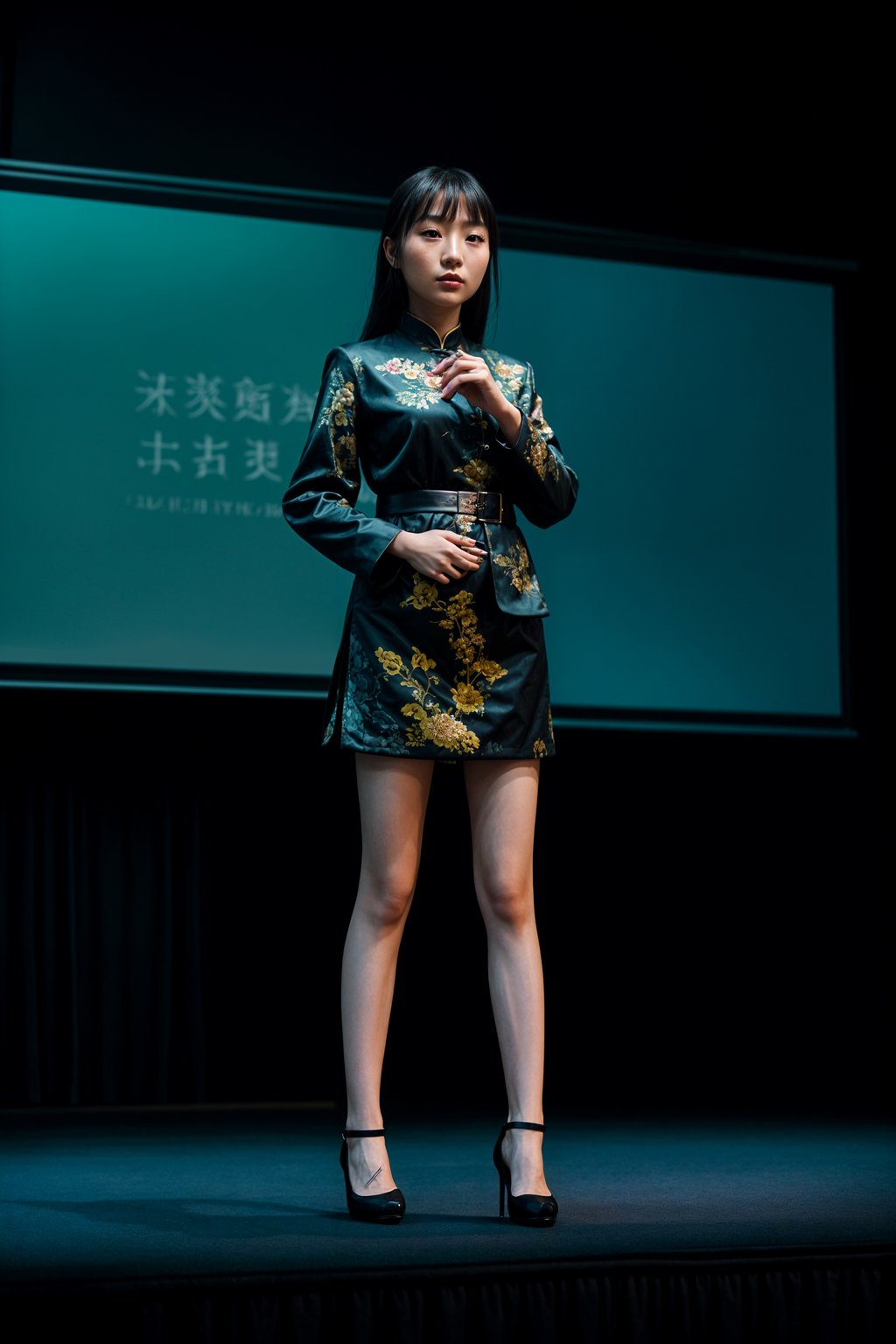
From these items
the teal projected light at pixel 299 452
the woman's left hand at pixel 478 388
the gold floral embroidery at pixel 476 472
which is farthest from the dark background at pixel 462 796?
the woman's left hand at pixel 478 388

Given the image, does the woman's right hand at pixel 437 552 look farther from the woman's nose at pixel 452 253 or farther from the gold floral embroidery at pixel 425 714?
the woman's nose at pixel 452 253

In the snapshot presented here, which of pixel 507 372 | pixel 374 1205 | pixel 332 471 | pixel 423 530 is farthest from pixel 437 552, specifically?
pixel 374 1205

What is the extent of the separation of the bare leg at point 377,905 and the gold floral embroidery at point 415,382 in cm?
48

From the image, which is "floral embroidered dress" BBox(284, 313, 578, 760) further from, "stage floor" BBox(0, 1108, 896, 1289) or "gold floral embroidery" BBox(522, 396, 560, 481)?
"stage floor" BBox(0, 1108, 896, 1289)

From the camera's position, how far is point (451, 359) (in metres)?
1.80

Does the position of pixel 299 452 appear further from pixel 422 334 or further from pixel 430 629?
pixel 430 629

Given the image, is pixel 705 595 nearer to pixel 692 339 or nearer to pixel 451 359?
pixel 692 339

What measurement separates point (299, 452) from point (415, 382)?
3.71 feet

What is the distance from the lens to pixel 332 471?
1.92 meters

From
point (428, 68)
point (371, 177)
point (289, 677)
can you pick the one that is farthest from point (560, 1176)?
point (428, 68)

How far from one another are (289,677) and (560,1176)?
1191mm

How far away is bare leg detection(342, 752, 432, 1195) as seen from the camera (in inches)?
74.4

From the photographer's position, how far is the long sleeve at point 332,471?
188 centimetres

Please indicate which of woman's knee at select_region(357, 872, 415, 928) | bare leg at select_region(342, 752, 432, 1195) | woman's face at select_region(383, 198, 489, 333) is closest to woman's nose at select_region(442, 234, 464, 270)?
woman's face at select_region(383, 198, 489, 333)
